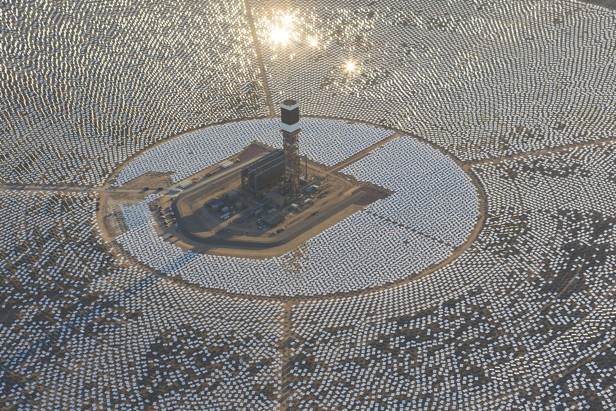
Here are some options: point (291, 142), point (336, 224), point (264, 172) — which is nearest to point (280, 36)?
point (291, 142)

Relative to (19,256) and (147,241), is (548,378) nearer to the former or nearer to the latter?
(147,241)

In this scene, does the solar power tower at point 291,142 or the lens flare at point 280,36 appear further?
the lens flare at point 280,36

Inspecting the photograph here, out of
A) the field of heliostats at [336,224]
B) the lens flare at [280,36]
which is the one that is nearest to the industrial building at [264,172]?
the field of heliostats at [336,224]

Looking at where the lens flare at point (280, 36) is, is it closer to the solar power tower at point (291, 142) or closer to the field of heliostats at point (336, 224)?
the field of heliostats at point (336, 224)

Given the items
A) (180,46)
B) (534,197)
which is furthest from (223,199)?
(180,46)

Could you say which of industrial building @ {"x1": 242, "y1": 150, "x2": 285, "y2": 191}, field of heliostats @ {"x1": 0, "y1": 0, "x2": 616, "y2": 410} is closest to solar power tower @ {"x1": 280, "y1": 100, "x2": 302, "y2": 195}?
industrial building @ {"x1": 242, "y1": 150, "x2": 285, "y2": 191}

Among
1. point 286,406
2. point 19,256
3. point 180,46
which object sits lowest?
point 286,406

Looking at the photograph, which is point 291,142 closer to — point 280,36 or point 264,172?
point 264,172
